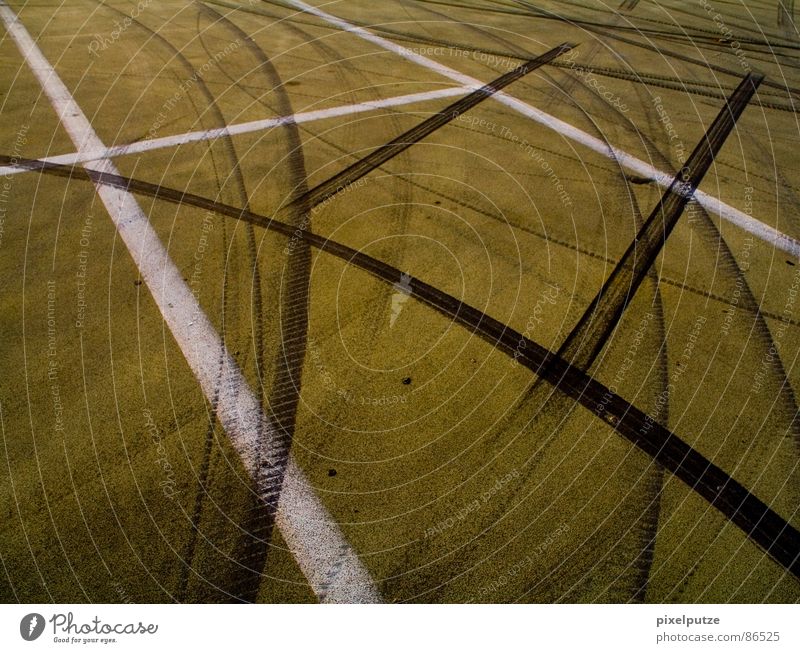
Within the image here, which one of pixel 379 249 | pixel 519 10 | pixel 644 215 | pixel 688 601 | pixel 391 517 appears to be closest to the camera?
pixel 688 601

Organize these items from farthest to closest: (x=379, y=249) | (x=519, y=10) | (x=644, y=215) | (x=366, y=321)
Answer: (x=519, y=10)
(x=644, y=215)
(x=379, y=249)
(x=366, y=321)

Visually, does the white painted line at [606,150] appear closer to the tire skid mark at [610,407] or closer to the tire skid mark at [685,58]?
the tire skid mark at [610,407]

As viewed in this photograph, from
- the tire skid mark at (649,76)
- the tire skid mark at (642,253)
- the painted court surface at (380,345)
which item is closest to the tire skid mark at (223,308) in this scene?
the painted court surface at (380,345)

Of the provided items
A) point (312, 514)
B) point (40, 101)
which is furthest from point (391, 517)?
point (40, 101)

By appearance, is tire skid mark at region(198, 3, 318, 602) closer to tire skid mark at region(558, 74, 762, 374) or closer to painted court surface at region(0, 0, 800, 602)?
painted court surface at region(0, 0, 800, 602)

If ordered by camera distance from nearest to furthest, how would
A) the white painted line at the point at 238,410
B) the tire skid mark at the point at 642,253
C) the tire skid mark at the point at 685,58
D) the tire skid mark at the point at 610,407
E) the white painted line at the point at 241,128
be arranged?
1. the white painted line at the point at 238,410
2. the tire skid mark at the point at 610,407
3. the tire skid mark at the point at 642,253
4. the white painted line at the point at 241,128
5. the tire skid mark at the point at 685,58

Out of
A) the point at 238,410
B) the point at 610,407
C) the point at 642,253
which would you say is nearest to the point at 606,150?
the point at 642,253

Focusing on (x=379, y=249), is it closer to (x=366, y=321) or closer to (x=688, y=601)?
(x=366, y=321)
